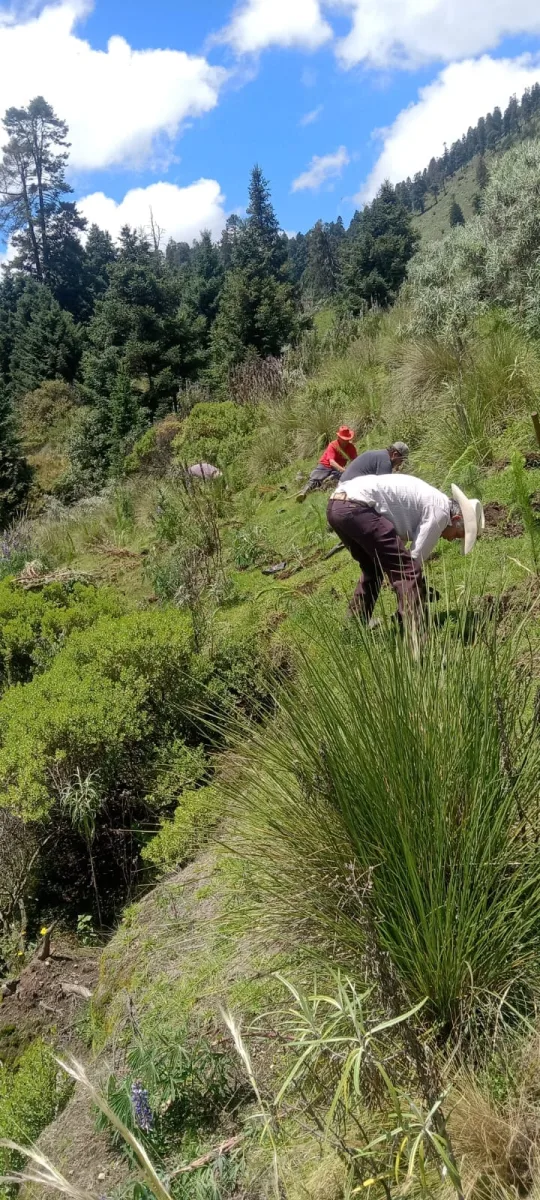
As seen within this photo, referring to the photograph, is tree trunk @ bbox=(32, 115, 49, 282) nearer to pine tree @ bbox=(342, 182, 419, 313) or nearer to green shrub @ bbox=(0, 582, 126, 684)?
pine tree @ bbox=(342, 182, 419, 313)

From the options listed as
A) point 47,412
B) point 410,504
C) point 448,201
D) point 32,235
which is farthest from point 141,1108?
point 448,201

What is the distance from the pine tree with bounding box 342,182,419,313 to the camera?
107 ft

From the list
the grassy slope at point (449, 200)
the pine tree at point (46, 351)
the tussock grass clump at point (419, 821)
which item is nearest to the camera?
the tussock grass clump at point (419, 821)

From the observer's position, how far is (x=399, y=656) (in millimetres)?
2111

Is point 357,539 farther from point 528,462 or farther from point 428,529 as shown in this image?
point 528,462

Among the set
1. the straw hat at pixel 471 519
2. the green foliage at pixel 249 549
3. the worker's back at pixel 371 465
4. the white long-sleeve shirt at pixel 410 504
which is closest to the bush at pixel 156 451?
the green foliage at pixel 249 549

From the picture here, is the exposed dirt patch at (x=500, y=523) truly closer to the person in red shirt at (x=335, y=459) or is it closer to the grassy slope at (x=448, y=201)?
the person in red shirt at (x=335, y=459)

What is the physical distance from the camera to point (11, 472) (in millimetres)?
21500

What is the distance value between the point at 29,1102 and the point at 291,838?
158 centimetres

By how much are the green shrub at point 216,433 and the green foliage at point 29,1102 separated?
Result: 945 centimetres

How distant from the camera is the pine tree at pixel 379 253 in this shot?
107ft

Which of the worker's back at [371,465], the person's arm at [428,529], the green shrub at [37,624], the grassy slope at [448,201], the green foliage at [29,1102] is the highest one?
the grassy slope at [448,201]

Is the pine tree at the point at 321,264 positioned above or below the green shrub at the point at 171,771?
above

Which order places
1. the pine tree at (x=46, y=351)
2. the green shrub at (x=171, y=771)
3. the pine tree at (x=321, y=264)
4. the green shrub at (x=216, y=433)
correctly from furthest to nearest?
the pine tree at (x=321, y=264) → the pine tree at (x=46, y=351) → the green shrub at (x=216, y=433) → the green shrub at (x=171, y=771)
